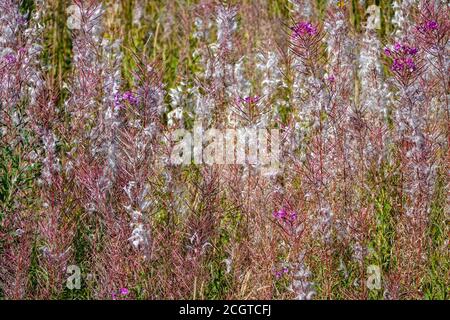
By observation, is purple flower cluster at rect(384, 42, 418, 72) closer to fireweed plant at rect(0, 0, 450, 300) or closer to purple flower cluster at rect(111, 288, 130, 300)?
fireweed plant at rect(0, 0, 450, 300)

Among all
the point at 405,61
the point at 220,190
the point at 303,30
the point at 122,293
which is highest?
the point at 303,30

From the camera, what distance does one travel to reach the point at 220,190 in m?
4.16

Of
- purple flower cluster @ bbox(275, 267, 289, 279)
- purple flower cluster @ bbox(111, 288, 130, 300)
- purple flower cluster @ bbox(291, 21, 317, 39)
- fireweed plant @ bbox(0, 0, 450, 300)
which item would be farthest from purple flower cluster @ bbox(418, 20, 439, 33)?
purple flower cluster @ bbox(111, 288, 130, 300)

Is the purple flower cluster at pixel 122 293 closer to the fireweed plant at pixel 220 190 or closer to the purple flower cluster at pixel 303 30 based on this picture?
the fireweed plant at pixel 220 190

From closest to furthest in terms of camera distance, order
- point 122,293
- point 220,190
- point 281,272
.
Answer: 1. point 122,293
2. point 281,272
3. point 220,190

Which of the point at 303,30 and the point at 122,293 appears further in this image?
the point at 303,30

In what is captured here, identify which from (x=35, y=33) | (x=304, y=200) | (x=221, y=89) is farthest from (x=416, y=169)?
(x=35, y=33)

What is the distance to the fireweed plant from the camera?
3.79 metres

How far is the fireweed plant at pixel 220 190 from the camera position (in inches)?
149

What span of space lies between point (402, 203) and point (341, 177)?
13.1 inches

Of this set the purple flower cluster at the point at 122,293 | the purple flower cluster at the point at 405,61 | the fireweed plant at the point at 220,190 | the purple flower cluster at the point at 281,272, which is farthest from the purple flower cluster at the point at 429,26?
the purple flower cluster at the point at 122,293

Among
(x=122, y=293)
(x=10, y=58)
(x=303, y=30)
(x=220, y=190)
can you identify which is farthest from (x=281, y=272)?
(x=10, y=58)

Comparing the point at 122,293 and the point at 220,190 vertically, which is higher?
the point at 220,190

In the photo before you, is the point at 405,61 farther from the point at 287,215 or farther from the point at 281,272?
the point at 281,272
